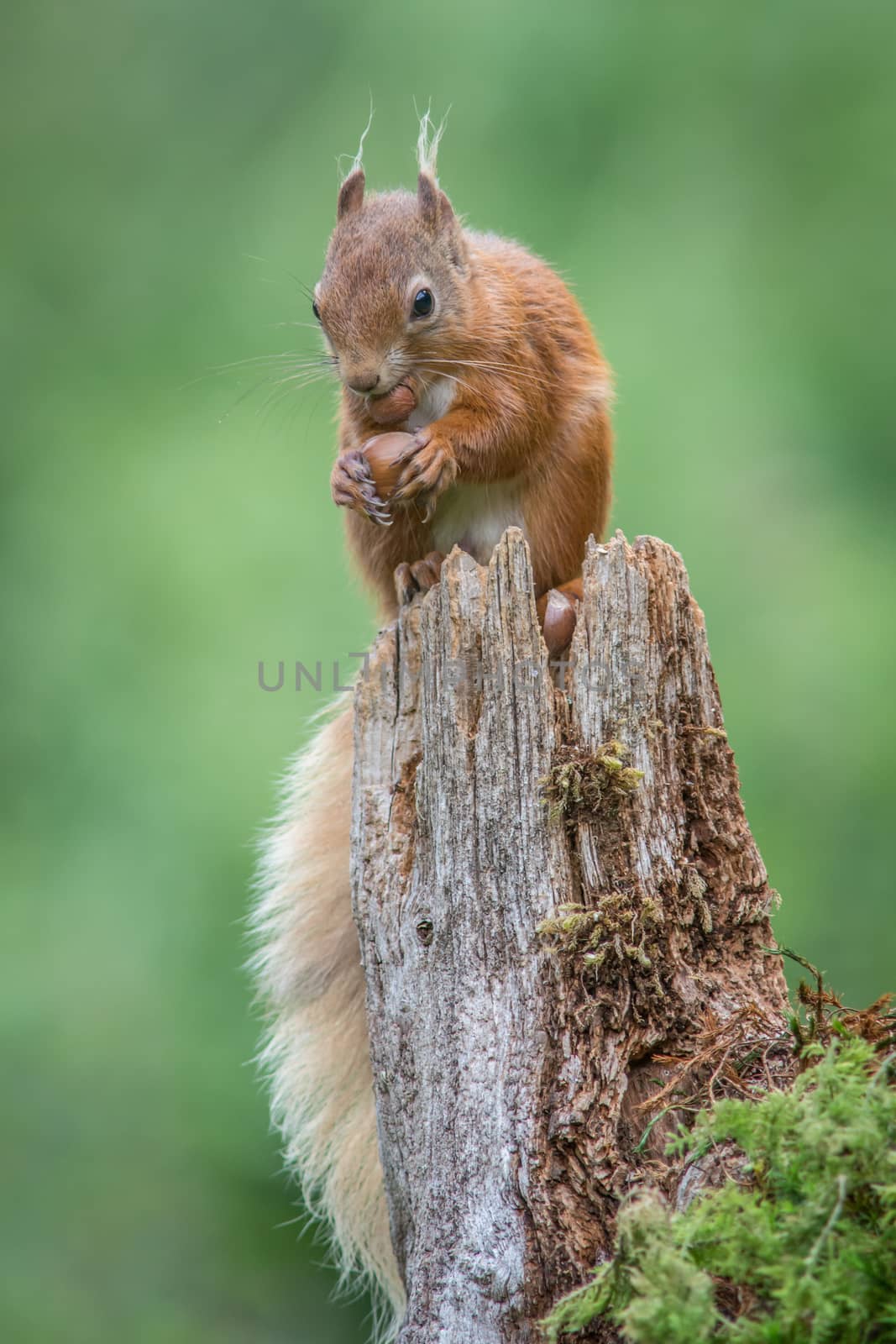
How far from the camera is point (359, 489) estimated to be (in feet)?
6.18

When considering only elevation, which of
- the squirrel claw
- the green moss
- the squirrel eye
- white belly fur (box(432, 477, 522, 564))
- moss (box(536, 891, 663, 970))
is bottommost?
the green moss

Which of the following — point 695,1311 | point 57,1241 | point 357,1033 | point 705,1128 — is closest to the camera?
point 695,1311

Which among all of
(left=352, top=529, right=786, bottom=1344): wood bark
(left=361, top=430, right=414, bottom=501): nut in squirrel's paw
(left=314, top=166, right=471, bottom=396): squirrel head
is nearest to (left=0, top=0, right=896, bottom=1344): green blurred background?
(left=314, top=166, right=471, bottom=396): squirrel head

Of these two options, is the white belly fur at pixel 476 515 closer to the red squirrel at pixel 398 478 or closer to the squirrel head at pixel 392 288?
the red squirrel at pixel 398 478

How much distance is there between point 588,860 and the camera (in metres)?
1.56

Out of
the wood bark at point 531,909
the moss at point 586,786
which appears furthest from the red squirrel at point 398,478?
the moss at point 586,786

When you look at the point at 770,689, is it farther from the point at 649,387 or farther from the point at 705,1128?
the point at 705,1128

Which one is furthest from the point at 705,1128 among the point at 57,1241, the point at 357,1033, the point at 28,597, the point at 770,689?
the point at 28,597

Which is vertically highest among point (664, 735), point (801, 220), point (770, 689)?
point (801, 220)

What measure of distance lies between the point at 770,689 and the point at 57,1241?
8.02ft

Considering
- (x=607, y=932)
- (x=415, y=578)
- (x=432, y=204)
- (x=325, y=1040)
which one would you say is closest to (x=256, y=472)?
(x=432, y=204)

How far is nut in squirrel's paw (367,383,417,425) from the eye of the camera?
2012 millimetres

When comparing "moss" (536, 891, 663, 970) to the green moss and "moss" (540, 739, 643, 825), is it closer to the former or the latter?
"moss" (540, 739, 643, 825)

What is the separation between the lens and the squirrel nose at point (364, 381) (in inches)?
75.9
